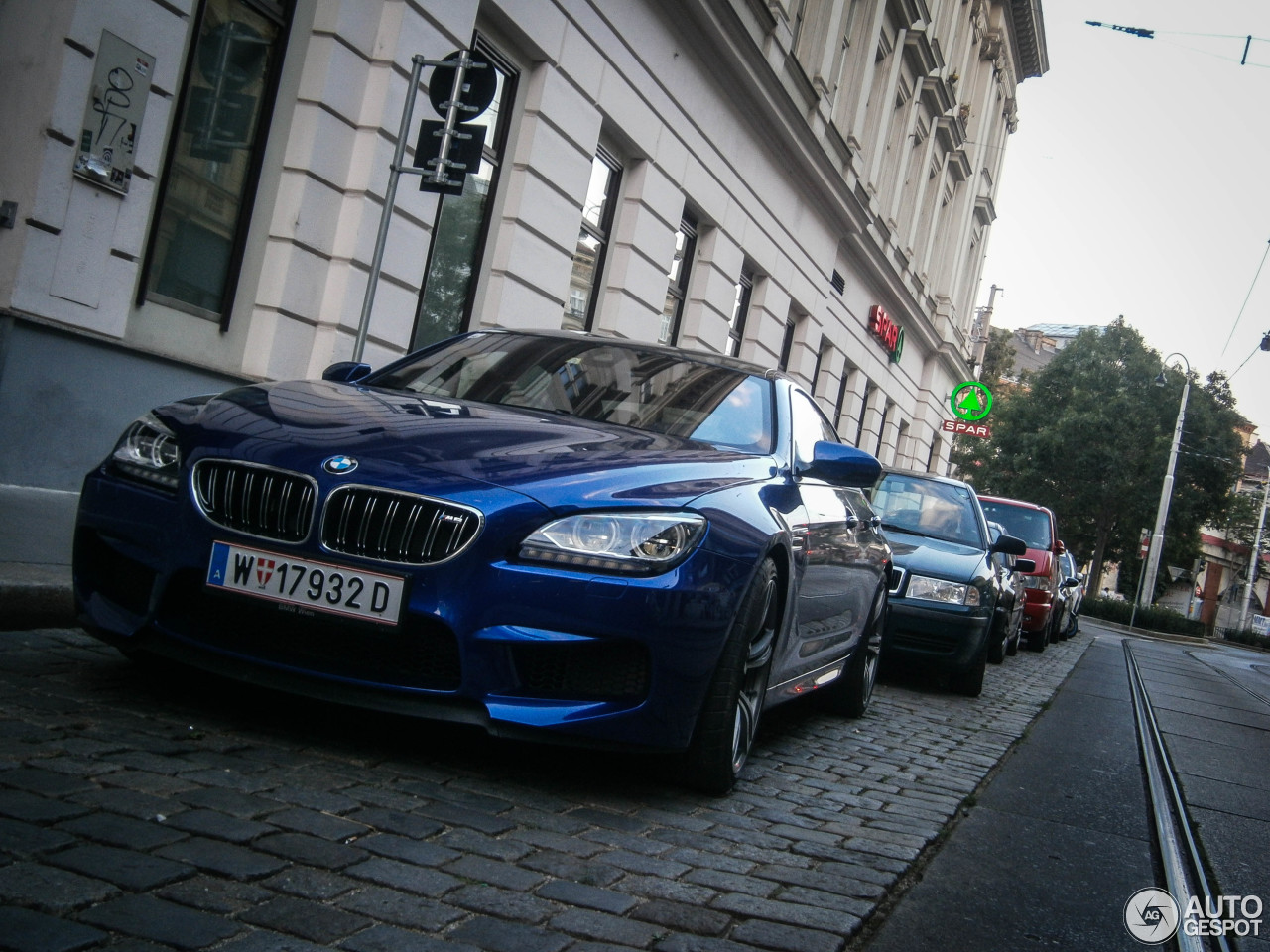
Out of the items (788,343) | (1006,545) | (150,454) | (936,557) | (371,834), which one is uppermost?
(788,343)

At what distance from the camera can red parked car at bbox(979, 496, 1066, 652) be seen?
1595cm

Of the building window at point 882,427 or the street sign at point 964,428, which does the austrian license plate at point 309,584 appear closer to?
the building window at point 882,427

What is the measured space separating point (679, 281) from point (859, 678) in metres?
10.6

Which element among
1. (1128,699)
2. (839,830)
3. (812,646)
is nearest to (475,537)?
(839,830)

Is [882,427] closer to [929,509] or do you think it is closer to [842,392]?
[842,392]

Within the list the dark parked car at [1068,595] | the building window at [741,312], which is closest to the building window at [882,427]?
the dark parked car at [1068,595]

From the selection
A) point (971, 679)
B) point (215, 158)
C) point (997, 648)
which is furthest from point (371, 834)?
point (997, 648)

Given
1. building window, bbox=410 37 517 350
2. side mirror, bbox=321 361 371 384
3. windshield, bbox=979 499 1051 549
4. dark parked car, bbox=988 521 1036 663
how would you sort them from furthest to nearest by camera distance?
windshield, bbox=979 499 1051 549 < building window, bbox=410 37 517 350 < dark parked car, bbox=988 521 1036 663 < side mirror, bbox=321 361 371 384

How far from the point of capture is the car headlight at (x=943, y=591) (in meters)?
8.70

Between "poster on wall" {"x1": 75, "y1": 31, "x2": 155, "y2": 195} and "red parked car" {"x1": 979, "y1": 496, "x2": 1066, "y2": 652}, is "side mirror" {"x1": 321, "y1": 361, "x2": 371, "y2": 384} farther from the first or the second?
"red parked car" {"x1": 979, "y1": 496, "x2": 1066, "y2": 652}

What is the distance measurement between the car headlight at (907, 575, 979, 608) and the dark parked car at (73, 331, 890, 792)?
468cm

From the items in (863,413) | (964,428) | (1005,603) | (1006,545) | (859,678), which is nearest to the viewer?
(859,678)

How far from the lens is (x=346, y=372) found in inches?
205

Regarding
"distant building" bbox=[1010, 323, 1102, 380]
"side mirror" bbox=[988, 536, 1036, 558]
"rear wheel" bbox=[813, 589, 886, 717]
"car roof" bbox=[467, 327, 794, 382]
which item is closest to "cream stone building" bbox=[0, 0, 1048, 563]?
"car roof" bbox=[467, 327, 794, 382]
